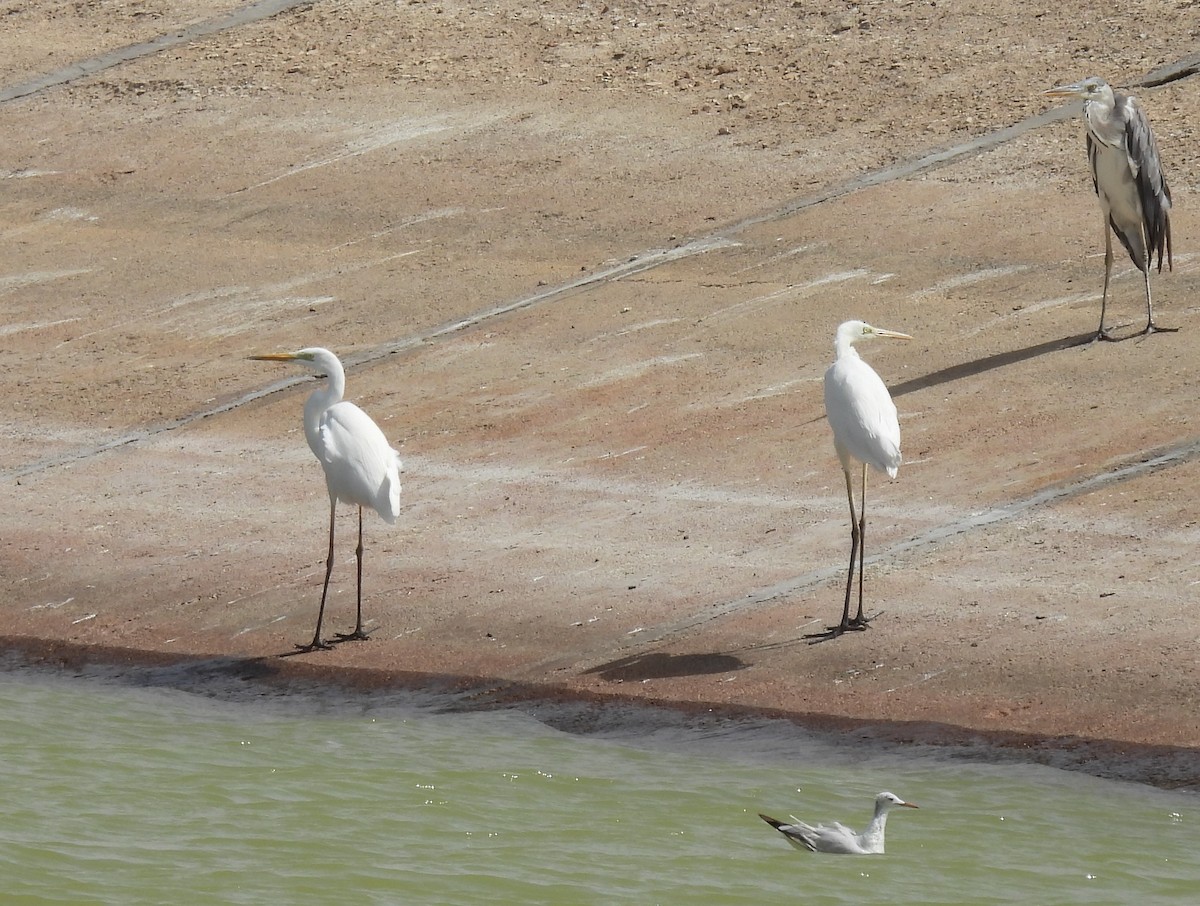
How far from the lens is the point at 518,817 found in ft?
30.0

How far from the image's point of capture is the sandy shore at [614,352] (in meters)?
10.8

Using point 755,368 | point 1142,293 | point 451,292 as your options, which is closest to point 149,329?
point 451,292

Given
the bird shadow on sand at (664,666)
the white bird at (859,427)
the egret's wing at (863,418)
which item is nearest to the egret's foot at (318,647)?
the bird shadow on sand at (664,666)

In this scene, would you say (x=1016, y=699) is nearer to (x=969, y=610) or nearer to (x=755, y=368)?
(x=969, y=610)

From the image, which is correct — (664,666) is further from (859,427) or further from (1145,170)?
(1145,170)

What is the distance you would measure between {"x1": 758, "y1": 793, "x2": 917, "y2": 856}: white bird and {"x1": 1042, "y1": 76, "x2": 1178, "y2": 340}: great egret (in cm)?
713

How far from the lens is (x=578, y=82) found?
21.2 m

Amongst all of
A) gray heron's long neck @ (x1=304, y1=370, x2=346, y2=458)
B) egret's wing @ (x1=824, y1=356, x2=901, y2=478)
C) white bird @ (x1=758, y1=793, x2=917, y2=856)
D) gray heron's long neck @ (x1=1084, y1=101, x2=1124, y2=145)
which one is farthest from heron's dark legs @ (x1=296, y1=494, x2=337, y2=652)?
gray heron's long neck @ (x1=1084, y1=101, x2=1124, y2=145)

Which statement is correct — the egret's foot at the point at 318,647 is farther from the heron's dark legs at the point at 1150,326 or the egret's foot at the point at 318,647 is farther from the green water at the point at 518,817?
the heron's dark legs at the point at 1150,326

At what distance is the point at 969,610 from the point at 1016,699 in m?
0.96

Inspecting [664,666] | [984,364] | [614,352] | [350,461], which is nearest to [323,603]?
[350,461]

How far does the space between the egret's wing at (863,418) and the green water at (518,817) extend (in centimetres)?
160

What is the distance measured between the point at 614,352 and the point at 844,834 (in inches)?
289

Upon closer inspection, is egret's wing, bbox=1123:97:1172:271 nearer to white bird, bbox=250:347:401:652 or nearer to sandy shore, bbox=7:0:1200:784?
A: sandy shore, bbox=7:0:1200:784
